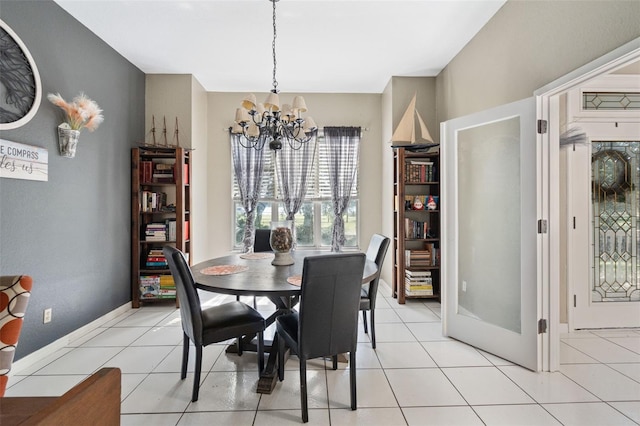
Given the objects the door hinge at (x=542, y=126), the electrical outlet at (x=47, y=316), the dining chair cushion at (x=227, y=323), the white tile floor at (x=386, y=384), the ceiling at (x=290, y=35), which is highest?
the ceiling at (x=290, y=35)

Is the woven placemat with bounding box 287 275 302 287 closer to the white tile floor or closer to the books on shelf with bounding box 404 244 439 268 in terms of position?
the white tile floor

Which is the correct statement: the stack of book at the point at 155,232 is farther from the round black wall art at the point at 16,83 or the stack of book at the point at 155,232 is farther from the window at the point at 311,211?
the round black wall art at the point at 16,83

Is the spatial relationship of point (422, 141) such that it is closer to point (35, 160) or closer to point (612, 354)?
point (612, 354)

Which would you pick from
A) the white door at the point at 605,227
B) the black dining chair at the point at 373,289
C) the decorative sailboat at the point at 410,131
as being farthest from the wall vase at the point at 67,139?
the white door at the point at 605,227

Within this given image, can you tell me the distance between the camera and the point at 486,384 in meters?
2.05

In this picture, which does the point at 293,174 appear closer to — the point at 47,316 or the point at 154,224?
the point at 154,224

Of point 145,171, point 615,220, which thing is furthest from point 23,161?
point 615,220

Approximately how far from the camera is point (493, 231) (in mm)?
2527

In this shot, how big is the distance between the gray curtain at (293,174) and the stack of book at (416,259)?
5.72 feet

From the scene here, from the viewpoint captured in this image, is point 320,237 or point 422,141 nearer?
point 422,141

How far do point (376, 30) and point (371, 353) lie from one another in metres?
3.09

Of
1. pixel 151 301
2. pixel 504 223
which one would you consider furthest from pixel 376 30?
pixel 151 301

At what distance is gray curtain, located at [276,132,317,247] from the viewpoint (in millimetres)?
4457

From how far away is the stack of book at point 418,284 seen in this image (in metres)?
3.75
